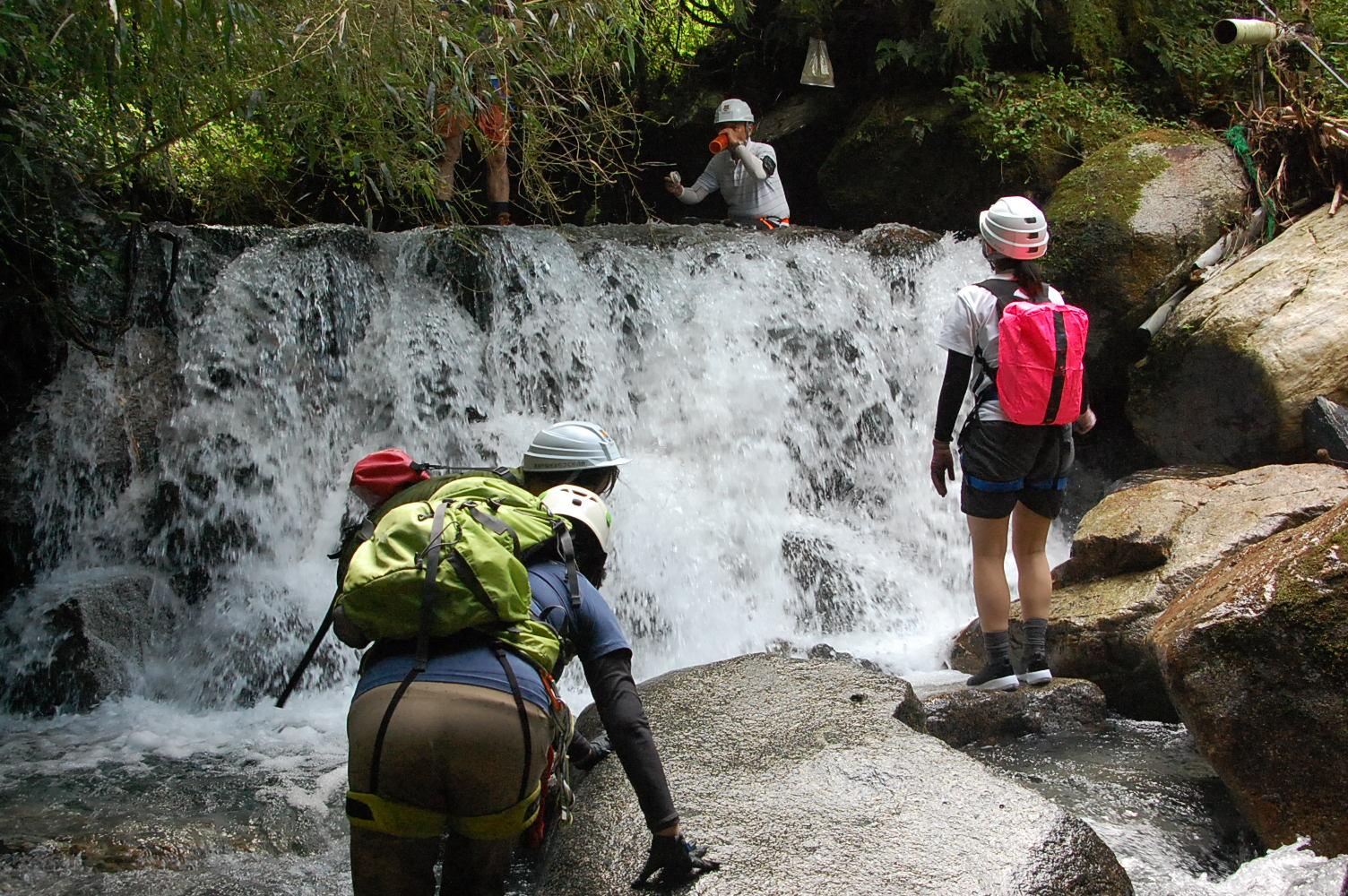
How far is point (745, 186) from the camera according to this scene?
387 inches

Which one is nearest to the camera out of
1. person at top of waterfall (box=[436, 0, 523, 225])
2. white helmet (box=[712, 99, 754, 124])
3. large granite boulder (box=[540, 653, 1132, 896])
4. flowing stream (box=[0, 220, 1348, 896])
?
large granite boulder (box=[540, 653, 1132, 896])

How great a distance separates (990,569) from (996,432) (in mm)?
595

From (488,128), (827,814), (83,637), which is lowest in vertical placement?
(83,637)

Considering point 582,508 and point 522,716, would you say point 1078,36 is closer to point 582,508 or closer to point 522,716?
point 582,508

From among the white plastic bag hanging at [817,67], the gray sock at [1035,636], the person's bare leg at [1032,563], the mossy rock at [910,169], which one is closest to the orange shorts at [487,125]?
the person's bare leg at [1032,563]

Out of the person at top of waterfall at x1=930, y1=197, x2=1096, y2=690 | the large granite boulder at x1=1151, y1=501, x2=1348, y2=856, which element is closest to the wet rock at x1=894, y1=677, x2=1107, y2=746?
the person at top of waterfall at x1=930, y1=197, x2=1096, y2=690

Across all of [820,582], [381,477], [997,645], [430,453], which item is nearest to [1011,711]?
[997,645]

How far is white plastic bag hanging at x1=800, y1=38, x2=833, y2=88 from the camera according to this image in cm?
1155

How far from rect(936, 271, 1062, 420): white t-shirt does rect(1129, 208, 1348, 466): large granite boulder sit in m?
3.65

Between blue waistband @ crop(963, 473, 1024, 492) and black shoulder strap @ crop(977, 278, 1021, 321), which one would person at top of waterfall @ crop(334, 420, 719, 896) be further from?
black shoulder strap @ crop(977, 278, 1021, 321)

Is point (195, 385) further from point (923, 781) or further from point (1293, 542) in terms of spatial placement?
point (1293, 542)

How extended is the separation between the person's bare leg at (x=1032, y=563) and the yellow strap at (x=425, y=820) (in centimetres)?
288

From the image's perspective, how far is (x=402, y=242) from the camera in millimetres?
8461

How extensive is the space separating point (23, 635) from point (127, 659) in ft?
2.01
